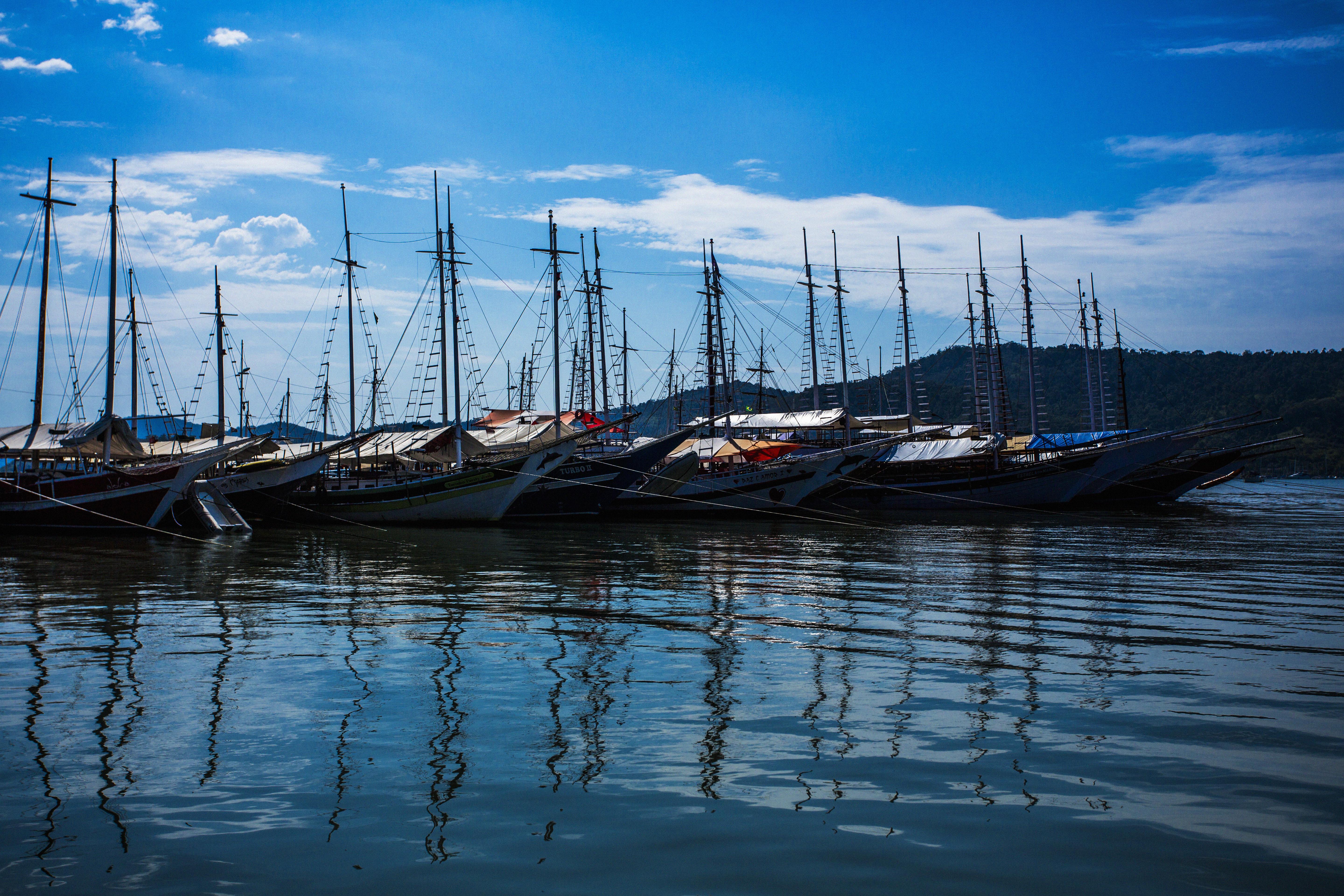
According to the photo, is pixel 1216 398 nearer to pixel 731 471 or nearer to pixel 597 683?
pixel 731 471

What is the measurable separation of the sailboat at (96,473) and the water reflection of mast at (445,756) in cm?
2633

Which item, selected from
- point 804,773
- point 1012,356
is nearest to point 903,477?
point 804,773

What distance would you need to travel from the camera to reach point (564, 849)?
4770 mm

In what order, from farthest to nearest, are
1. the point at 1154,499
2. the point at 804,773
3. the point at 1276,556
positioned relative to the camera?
the point at 1154,499
the point at 1276,556
the point at 804,773

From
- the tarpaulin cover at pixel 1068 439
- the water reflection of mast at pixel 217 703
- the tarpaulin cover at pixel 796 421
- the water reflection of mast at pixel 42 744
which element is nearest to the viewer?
the water reflection of mast at pixel 42 744

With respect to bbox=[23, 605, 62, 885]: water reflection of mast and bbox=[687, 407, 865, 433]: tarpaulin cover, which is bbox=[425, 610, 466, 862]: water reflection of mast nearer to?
bbox=[23, 605, 62, 885]: water reflection of mast

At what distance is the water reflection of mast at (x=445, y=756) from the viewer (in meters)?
4.95

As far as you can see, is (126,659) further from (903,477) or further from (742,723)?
(903,477)

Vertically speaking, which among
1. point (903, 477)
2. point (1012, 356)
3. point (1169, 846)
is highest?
point (1012, 356)

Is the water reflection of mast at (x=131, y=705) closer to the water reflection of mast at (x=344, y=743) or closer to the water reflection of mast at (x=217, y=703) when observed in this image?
the water reflection of mast at (x=217, y=703)

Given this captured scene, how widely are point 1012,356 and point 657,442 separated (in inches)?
6807

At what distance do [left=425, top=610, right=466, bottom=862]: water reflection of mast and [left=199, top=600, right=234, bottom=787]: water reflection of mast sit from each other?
1.39m

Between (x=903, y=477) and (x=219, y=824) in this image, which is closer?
(x=219, y=824)

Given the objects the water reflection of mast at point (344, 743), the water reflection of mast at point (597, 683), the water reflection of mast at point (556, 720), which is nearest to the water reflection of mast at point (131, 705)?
the water reflection of mast at point (344, 743)
